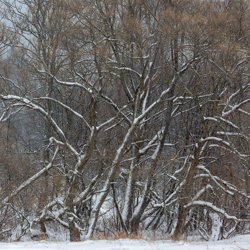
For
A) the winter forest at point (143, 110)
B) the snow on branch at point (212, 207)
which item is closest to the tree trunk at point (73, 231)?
the winter forest at point (143, 110)

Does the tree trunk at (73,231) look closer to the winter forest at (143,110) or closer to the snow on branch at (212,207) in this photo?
the winter forest at (143,110)

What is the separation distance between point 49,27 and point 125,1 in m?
4.16

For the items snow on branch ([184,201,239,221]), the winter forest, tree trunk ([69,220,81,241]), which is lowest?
tree trunk ([69,220,81,241])

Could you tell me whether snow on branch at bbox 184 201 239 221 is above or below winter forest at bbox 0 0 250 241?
below

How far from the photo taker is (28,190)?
1401 centimetres

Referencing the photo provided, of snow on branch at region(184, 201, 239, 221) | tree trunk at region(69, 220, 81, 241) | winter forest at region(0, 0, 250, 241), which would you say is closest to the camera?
snow on branch at region(184, 201, 239, 221)

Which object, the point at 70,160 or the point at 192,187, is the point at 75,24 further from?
the point at 192,187

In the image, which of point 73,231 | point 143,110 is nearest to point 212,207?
point 143,110

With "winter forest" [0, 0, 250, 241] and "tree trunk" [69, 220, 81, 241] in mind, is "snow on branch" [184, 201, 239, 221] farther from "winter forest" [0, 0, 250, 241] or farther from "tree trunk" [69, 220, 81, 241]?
"tree trunk" [69, 220, 81, 241]

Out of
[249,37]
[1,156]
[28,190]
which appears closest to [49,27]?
[1,156]

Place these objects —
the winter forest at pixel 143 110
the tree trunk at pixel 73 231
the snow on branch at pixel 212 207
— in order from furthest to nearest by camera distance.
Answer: the tree trunk at pixel 73 231, the winter forest at pixel 143 110, the snow on branch at pixel 212 207

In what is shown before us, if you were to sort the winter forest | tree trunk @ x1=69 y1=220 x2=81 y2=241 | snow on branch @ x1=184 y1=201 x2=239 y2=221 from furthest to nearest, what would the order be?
1. tree trunk @ x1=69 y1=220 x2=81 y2=241
2. the winter forest
3. snow on branch @ x1=184 y1=201 x2=239 y2=221

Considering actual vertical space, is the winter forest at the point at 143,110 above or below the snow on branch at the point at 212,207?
above

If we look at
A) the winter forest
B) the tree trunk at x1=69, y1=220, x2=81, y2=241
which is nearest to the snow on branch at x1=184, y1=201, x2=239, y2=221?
the winter forest
